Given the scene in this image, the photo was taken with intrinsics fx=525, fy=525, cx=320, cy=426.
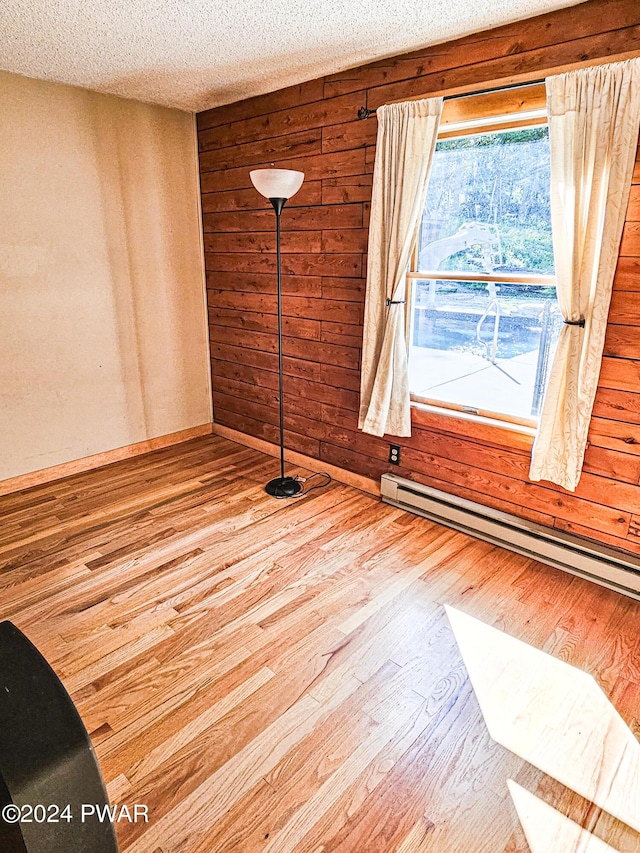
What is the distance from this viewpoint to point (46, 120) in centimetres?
313

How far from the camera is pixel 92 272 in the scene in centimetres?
351

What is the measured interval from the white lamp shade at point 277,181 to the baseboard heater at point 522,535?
1684 mm

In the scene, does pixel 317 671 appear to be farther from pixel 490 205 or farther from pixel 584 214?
pixel 490 205

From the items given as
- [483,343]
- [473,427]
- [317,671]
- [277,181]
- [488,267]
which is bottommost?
[317,671]

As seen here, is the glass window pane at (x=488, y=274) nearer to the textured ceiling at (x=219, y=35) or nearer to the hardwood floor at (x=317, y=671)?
the textured ceiling at (x=219, y=35)

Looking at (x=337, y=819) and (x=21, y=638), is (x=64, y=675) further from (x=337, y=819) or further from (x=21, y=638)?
(x=337, y=819)

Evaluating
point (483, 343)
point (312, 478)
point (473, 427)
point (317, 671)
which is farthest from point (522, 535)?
point (312, 478)

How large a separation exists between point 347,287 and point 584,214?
135cm

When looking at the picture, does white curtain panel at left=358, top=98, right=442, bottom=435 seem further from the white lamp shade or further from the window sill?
the white lamp shade

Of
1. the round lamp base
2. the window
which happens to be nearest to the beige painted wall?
the round lamp base

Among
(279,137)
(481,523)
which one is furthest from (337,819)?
(279,137)

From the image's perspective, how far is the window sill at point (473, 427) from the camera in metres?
2.60

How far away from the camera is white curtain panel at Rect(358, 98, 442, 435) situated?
2562 mm

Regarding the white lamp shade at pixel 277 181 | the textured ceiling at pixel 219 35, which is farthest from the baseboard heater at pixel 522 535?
the textured ceiling at pixel 219 35
